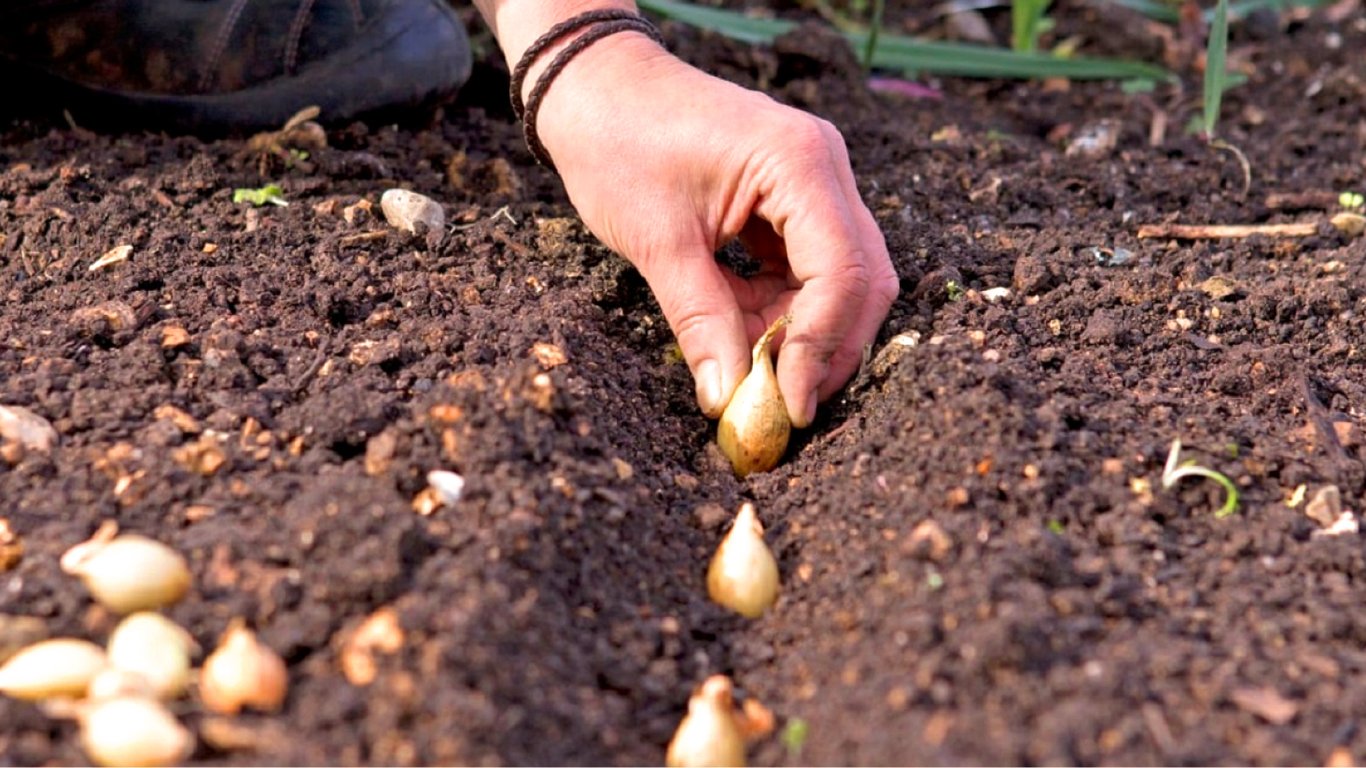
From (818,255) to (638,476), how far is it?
0.34m

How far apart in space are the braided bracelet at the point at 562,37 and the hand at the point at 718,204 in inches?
0.6

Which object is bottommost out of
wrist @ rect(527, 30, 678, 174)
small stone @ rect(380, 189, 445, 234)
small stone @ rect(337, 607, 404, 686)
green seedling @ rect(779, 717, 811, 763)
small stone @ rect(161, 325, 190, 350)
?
small stone @ rect(380, 189, 445, 234)

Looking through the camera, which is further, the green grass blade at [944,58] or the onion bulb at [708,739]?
the green grass blade at [944,58]

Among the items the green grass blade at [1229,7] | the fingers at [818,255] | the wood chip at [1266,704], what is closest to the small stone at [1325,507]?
the wood chip at [1266,704]

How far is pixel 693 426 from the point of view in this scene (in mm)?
1543

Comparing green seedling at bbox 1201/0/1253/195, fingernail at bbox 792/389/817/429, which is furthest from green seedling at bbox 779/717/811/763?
green seedling at bbox 1201/0/1253/195

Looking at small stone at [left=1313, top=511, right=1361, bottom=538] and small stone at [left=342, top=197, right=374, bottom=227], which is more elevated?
small stone at [left=1313, top=511, right=1361, bottom=538]

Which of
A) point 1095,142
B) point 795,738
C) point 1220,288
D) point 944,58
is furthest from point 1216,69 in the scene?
point 795,738

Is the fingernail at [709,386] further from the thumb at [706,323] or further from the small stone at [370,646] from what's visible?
the small stone at [370,646]

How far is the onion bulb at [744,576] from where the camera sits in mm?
1229

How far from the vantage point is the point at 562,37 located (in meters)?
1.63

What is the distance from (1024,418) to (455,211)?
3.20 ft

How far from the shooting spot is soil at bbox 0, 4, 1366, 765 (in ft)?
3.36

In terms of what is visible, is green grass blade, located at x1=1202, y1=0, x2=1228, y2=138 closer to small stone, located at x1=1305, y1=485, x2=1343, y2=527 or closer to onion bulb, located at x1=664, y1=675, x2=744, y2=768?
small stone, located at x1=1305, y1=485, x2=1343, y2=527
